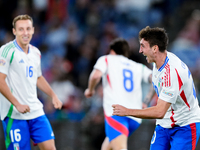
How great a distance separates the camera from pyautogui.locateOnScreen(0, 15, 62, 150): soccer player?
526cm

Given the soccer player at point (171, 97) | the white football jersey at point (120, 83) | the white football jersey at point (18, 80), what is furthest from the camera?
the white football jersey at point (120, 83)

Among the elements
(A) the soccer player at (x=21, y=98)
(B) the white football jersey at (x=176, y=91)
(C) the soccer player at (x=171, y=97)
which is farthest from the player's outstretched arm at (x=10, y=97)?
(B) the white football jersey at (x=176, y=91)

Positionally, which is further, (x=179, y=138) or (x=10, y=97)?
(x=10, y=97)

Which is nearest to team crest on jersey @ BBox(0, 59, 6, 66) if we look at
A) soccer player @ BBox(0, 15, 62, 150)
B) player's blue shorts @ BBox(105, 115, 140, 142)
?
soccer player @ BBox(0, 15, 62, 150)

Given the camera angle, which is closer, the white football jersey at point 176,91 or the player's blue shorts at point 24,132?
the white football jersey at point 176,91

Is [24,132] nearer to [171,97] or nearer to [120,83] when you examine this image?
[120,83]

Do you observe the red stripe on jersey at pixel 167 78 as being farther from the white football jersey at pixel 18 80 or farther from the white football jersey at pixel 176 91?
the white football jersey at pixel 18 80

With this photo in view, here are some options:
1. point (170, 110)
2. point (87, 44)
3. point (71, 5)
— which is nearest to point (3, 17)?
point (71, 5)

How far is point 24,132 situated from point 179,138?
2.12 meters

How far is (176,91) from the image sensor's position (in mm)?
4273

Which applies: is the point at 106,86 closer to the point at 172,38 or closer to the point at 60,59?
the point at 60,59

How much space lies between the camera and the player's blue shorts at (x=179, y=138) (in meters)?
4.55

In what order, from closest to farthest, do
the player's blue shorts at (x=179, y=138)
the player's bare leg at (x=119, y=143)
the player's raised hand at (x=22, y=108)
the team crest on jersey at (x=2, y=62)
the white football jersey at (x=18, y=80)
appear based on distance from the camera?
the player's blue shorts at (x=179, y=138)
the player's raised hand at (x=22, y=108)
the team crest on jersey at (x=2, y=62)
the white football jersey at (x=18, y=80)
the player's bare leg at (x=119, y=143)

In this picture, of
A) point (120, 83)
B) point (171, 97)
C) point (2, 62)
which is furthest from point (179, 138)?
point (2, 62)
